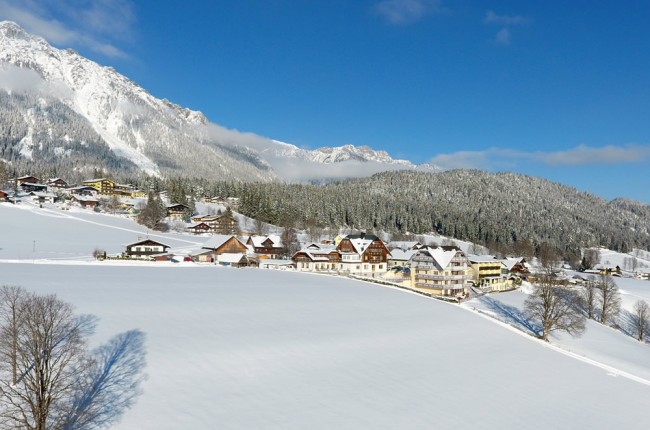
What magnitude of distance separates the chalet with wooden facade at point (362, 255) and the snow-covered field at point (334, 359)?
35291 mm

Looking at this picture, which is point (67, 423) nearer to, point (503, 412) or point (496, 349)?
point (503, 412)

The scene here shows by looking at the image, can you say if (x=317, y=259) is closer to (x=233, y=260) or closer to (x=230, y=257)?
(x=233, y=260)

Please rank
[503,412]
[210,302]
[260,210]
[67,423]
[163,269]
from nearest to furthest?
[67,423] → [503,412] → [210,302] → [163,269] → [260,210]

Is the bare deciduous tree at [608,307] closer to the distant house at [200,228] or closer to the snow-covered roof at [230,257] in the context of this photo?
the snow-covered roof at [230,257]

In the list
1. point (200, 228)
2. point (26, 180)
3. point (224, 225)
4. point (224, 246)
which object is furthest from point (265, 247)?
point (26, 180)

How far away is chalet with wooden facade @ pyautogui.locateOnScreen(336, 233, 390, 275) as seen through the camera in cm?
9812

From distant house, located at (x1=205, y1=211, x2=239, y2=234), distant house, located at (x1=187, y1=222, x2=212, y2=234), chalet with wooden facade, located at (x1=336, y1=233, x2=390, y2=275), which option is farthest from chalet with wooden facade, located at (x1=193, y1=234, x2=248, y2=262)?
distant house, located at (x1=187, y1=222, x2=212, y2=234)

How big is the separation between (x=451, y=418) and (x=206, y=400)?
1516 cm

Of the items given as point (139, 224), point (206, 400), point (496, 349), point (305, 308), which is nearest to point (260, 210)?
point (139, 224)

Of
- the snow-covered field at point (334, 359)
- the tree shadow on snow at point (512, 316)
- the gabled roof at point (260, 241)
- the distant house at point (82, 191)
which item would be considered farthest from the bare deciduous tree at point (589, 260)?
the distant house at point (82, 191)

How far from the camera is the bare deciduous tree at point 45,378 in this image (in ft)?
59.8

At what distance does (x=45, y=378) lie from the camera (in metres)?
20.8

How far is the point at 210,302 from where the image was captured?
146 ft

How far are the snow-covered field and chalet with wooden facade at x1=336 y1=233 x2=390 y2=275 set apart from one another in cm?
3529
